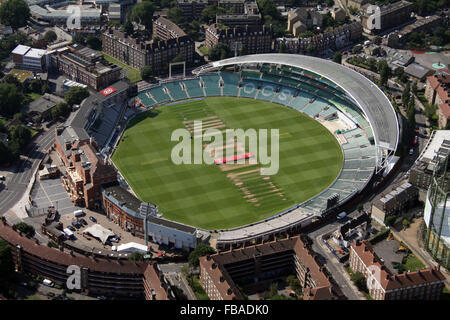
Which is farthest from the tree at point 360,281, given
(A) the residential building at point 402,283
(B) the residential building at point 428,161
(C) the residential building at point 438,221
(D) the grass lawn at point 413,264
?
(B) the residential building at point 428,161

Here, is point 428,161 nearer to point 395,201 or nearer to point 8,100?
point 395,201

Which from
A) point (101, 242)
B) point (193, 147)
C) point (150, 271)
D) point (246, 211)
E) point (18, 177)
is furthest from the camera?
point (193, 147)

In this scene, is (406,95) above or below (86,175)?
above

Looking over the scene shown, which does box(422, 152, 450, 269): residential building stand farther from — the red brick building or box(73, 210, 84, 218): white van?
box(73, 210, 84, 218): white van

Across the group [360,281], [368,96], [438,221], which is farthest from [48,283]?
[368,96]

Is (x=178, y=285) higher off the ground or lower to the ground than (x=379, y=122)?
lower

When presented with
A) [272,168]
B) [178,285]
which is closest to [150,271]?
[178,285]

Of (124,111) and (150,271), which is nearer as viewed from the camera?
(150,271)

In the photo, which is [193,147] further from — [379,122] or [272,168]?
[379,122]
